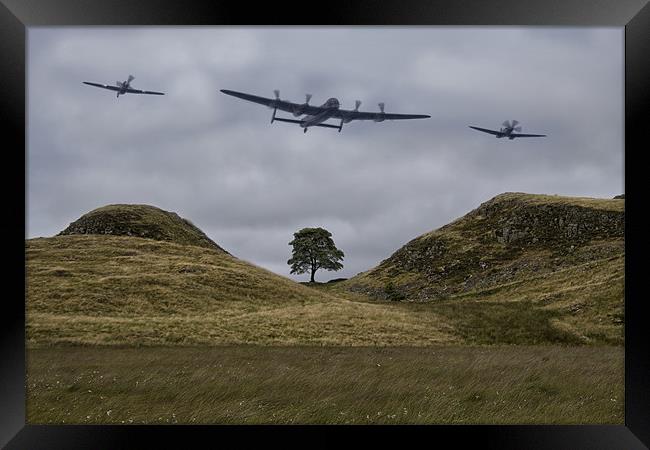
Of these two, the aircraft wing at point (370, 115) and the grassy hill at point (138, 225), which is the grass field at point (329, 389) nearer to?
the aircraft wing at point (370, 115)

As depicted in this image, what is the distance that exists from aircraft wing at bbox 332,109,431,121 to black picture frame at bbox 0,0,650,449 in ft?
29.1

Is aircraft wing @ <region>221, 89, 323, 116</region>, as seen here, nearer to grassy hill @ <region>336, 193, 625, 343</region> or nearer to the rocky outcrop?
grassy hill @ <region>336, 193, 625, 343</region>

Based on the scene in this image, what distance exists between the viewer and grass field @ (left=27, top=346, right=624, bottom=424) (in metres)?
5.32

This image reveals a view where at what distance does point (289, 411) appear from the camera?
5.41 metres

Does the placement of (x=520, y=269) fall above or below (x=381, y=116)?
below

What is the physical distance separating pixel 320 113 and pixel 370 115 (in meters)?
1.27

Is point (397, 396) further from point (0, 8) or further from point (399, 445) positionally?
point (0, 8)

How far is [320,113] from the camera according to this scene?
14.1 m

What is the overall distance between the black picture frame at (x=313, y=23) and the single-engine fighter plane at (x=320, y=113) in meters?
8.80

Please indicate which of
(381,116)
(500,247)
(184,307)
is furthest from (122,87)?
(500,247)

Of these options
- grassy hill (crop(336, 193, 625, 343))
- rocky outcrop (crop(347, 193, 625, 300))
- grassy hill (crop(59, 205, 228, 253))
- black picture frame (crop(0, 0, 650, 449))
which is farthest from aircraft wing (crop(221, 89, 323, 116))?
grassy hill (crop(59, 205, 228, 253))

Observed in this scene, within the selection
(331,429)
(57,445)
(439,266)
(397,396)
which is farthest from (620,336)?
(439,266)

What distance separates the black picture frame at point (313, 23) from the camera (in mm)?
3721

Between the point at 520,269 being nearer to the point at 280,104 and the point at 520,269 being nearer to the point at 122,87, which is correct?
the point at 280,104
